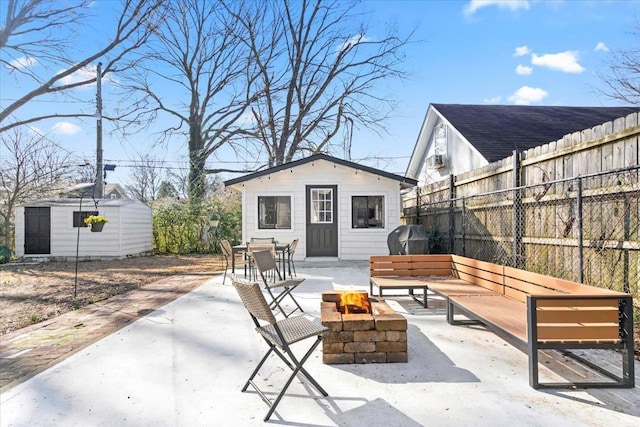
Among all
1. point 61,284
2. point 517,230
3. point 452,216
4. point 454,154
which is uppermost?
point 454,154

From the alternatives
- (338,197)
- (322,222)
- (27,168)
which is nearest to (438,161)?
(338,197)

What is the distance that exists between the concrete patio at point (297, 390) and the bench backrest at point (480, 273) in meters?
0.69

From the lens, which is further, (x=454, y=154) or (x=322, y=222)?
(x=454, y=154)

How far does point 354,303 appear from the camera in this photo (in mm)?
3637

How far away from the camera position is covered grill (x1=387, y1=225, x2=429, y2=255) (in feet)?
24.5

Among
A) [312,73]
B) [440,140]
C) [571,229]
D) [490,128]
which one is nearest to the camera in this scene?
[571,229]

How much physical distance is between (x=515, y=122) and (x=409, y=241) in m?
7.35

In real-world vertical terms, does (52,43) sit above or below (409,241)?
above

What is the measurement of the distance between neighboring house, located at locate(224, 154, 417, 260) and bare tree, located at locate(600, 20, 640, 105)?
281 inches

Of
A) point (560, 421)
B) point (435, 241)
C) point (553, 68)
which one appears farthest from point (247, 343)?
point (553, 68)

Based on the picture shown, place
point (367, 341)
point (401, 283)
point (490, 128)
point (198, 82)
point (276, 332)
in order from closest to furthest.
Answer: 1. point (276, 332)
2. point (367, 341)
3. point (401, 283)
4. point (490, 128)
5. point (198, 82)

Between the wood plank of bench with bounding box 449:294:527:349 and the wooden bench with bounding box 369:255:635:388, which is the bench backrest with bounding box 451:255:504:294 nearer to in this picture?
the wooden bench with bounding box 369:255:635:388

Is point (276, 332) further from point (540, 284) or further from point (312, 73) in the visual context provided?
point (312, 73)

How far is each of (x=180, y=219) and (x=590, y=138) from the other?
45.1ft
